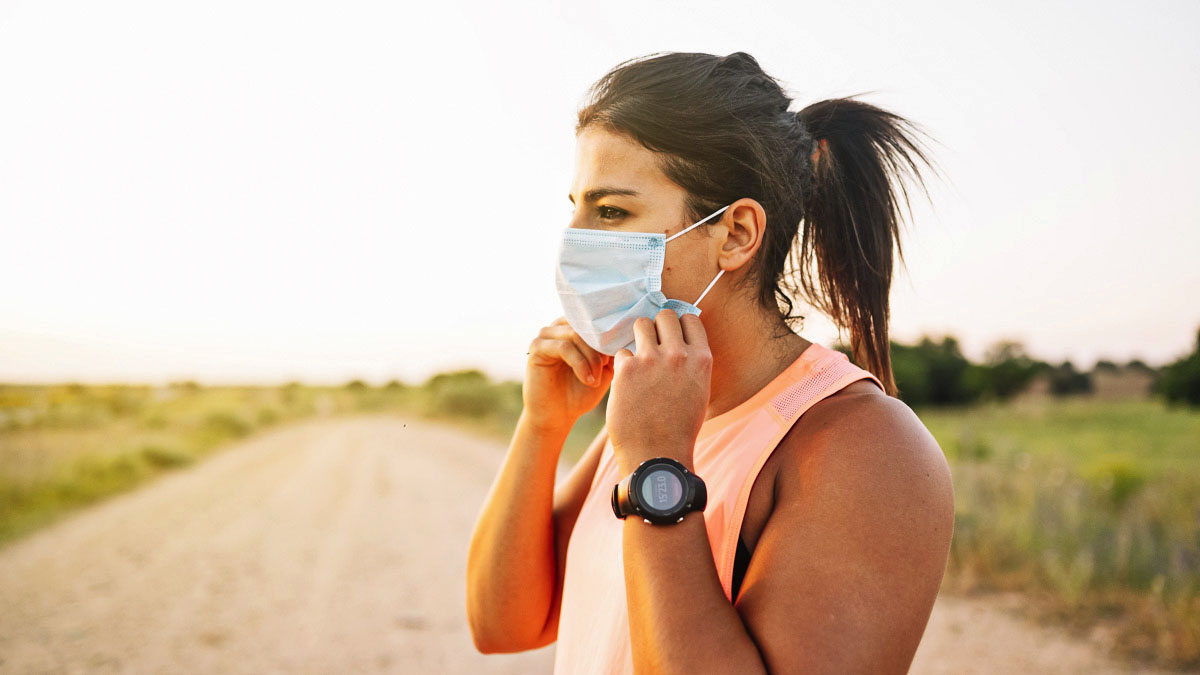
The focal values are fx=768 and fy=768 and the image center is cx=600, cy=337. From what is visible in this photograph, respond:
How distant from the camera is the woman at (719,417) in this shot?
1311mm

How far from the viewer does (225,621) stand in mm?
5863

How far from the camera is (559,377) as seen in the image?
2164mm

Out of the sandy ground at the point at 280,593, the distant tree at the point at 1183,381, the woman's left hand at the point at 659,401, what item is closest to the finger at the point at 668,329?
the woman's left hand at the point at 659,401

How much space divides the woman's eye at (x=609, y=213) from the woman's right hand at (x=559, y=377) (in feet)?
1.23

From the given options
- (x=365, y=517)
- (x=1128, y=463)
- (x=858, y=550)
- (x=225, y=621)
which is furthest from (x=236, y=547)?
(x=1128, y=463)

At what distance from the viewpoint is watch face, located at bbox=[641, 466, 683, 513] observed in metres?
1.39

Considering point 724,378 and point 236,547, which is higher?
point 724,378

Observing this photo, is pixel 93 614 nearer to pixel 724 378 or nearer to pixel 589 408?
pixel 589 408

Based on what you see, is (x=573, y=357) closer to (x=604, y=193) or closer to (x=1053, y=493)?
(x=604, y=193)

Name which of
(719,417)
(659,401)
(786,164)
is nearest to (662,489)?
(659,401)

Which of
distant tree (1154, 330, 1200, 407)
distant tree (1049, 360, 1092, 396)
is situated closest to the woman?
distant tree (1154, 330, 1200, 407)

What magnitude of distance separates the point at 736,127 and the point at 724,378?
0.62 m

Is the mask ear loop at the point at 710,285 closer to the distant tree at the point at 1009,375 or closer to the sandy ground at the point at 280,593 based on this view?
the sandy ground at the point at 280,593

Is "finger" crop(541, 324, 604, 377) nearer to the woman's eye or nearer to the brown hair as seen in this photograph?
the woman's eye
